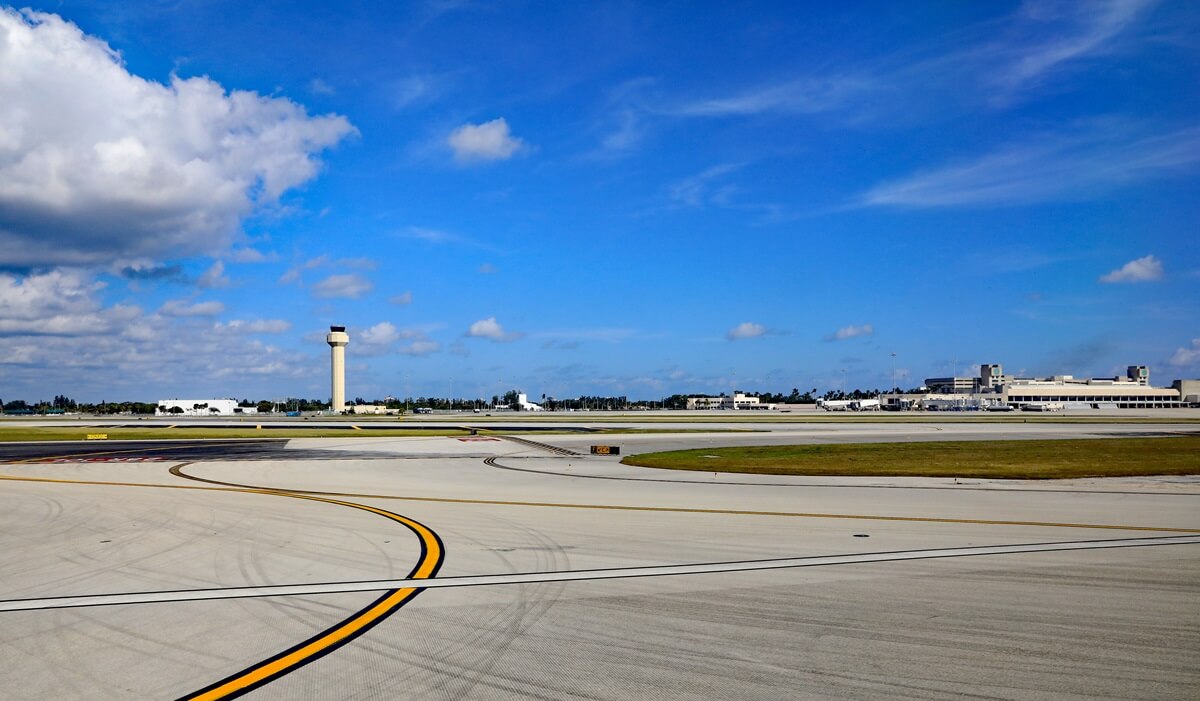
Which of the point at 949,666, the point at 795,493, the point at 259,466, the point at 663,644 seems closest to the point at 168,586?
the point at 663,644

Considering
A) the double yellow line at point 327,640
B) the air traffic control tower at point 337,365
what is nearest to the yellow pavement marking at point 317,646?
the double yellow line at point 327,640

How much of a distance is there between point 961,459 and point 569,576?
28722 mm

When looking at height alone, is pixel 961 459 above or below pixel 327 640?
below

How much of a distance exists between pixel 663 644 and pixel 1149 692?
13.7 feet

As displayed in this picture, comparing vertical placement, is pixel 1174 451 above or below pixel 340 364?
below

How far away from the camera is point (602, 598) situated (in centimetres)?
989

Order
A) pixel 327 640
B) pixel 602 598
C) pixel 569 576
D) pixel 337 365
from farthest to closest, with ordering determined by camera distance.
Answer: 1. pixel 337 365
2. pixel 569 576
3. pixel 602 598
4. pixel 327 640

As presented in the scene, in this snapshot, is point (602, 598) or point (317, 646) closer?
point (317, 646)

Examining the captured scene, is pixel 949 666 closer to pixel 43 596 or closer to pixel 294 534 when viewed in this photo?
pixel 43 596

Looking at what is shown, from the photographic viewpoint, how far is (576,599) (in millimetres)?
9867

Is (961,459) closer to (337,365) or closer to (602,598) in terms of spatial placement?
(602,598)

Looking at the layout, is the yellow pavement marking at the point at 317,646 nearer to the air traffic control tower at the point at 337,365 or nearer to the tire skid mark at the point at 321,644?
the tire skid mark at the point at 321,644

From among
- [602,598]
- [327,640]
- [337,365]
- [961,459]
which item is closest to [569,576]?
[602,598]

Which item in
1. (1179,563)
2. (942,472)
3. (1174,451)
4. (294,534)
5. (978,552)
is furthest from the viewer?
(1174,451)
